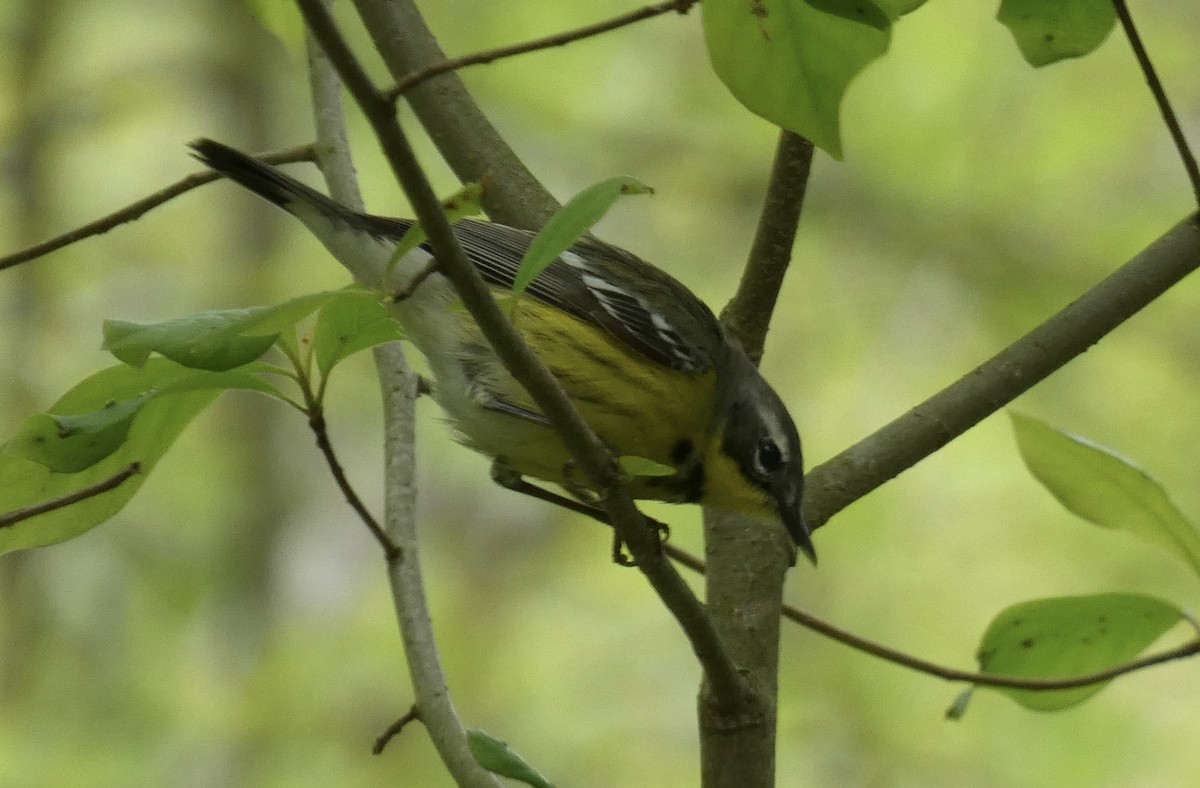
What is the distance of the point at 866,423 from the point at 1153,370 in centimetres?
181

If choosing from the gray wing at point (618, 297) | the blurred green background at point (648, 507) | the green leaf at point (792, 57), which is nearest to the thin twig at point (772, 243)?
the gray wing at point (618, 297)

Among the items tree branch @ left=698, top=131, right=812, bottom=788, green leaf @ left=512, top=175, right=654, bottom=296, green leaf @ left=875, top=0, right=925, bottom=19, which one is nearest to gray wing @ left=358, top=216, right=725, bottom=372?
tree branch @ left=698, top=131, right=812, bottom=788

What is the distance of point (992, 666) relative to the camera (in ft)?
7.82

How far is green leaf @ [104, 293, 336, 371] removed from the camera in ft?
5.15

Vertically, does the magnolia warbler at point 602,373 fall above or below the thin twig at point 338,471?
below

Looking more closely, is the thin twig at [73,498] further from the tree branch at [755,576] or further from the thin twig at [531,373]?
the tree branch at [755,576]

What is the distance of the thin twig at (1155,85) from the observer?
6.17 feet

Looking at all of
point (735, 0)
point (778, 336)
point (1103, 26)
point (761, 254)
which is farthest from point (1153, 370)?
point (735, 0)

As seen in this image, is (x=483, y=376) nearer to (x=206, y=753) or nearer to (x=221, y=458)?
(x=206, y=753)

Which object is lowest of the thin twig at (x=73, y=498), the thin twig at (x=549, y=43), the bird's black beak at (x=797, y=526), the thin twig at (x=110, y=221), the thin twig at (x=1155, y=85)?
the bird's black beak at (x=797, y=526)

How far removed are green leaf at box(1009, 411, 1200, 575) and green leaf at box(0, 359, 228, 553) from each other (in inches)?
54.9

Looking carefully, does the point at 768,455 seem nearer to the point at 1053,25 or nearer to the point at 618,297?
the point at 618,297

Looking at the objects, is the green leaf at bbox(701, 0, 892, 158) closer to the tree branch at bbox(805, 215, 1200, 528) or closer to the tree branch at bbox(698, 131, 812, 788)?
the tree branch at bbox(698, 131, 812, 788)

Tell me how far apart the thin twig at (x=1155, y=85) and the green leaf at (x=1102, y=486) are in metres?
0.55
